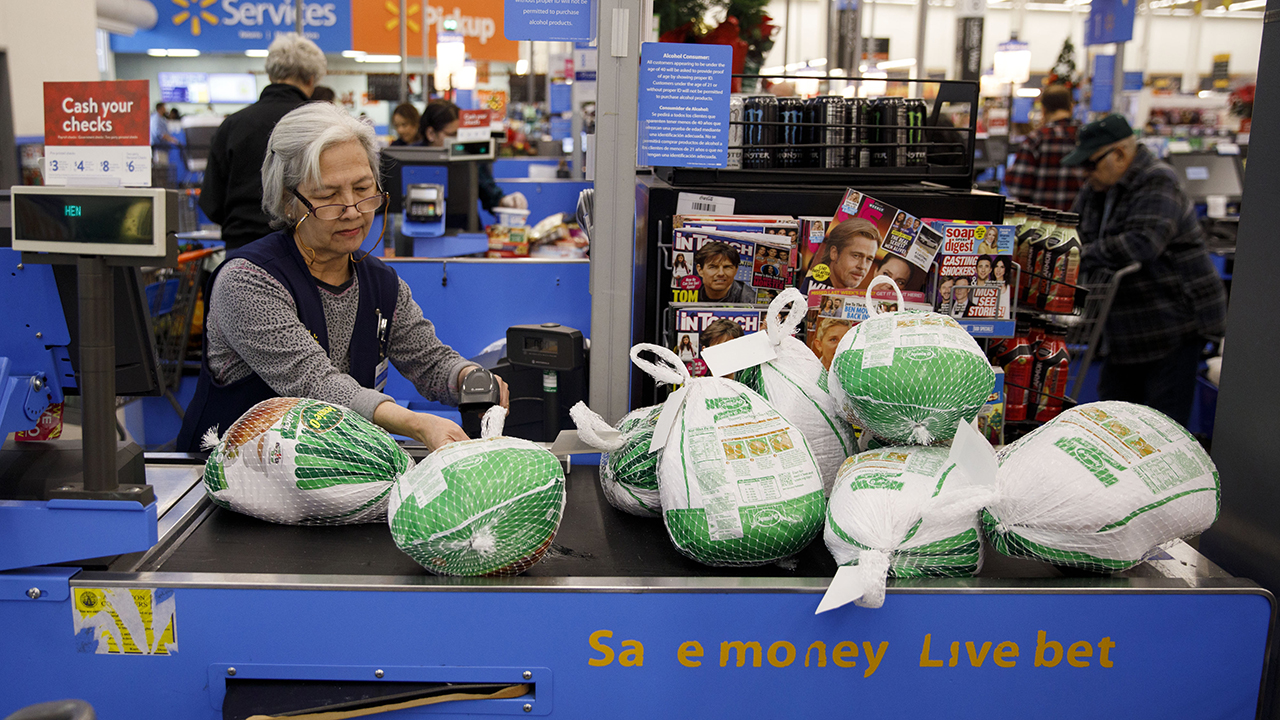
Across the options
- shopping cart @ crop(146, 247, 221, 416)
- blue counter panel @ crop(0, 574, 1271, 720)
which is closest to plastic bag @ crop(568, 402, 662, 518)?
blue counter panel @ crop(0, 574, 1271, 720)

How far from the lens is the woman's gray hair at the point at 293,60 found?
4.22 metres

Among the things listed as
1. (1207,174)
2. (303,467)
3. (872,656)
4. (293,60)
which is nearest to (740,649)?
(872,656)

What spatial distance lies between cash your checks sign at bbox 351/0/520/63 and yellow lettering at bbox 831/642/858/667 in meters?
19.3

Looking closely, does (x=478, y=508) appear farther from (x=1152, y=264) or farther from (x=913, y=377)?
(x=1152, y=264)

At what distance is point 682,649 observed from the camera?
1.37 m

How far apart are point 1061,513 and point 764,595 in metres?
0.43

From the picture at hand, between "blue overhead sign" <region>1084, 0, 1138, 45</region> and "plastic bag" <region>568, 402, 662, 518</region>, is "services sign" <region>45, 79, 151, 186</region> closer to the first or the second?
"plastic bag" <region>568, 402, 662, 518</region>

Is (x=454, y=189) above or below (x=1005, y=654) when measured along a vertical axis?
above

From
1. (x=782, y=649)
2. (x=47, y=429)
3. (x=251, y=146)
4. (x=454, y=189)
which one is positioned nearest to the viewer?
(x=782, y=649)

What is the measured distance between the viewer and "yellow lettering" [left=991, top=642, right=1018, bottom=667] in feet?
4.53

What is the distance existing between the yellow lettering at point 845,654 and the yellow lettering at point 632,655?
279mm

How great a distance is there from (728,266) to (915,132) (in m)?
0.69

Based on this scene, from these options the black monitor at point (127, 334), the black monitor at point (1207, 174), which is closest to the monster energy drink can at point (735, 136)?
the black monitor at point (127, 334)

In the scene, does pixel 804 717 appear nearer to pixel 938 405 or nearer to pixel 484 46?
pixel 938 405
